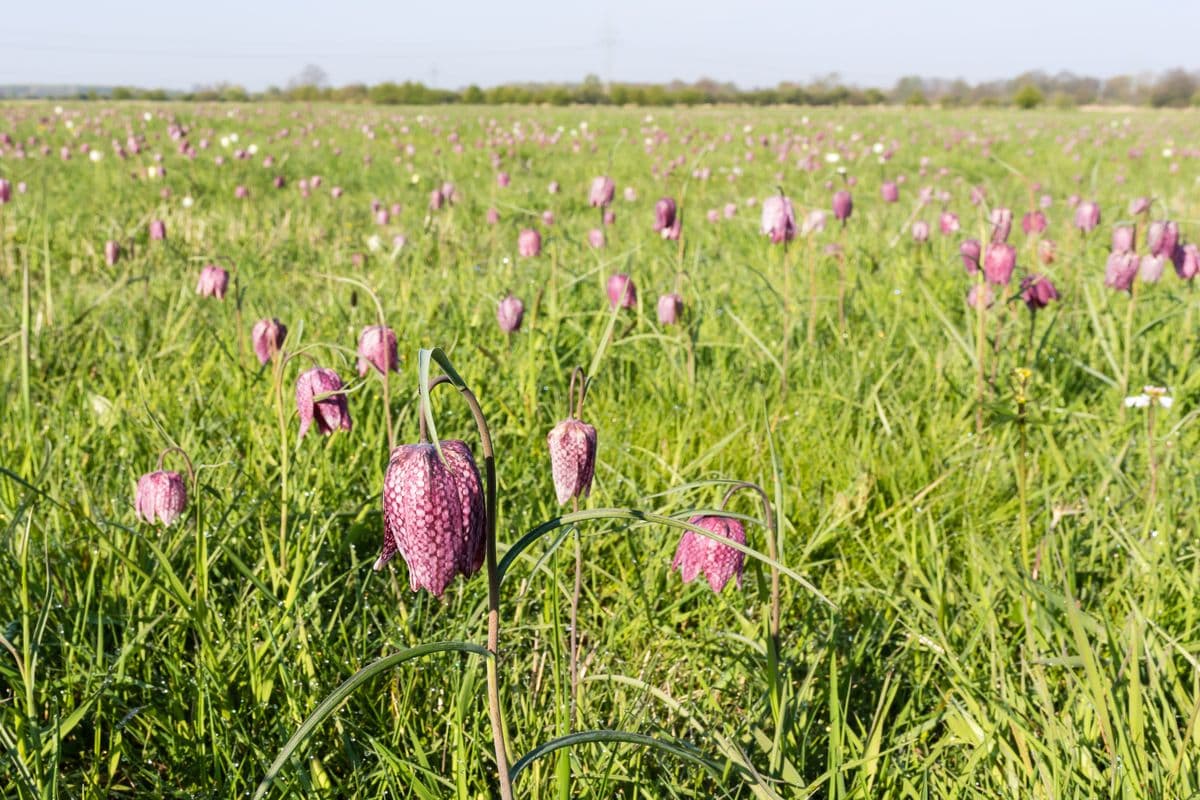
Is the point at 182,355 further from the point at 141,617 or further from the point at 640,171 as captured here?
the point at 640,171

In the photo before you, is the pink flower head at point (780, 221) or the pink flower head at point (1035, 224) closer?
the pink flower head at point (780, 221)

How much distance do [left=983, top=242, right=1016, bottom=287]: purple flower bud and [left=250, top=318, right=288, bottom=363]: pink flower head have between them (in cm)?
159

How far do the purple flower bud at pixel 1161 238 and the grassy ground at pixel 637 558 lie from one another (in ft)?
0.58

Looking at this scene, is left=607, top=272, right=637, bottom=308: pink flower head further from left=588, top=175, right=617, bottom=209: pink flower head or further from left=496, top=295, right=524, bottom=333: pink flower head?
left=588, top=175, right=617, bottom=209: pink flower head

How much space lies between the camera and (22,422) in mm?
2125

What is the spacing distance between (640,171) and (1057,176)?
11.8ft

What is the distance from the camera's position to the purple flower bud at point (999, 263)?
7.55ft

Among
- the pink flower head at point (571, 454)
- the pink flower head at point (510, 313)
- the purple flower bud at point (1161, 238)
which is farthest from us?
the purple flower bud at point (1161, 238)

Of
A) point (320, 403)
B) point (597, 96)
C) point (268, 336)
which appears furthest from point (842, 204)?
point (597, 96)

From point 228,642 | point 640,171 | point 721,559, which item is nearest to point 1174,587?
point 721,559

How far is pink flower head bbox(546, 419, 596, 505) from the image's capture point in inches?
42.3

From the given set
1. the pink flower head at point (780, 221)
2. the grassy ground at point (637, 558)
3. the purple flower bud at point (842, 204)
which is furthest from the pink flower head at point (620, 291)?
the purple flower bud at point (842, 204)

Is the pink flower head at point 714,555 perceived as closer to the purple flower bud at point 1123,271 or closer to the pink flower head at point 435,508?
the pink flower head at point 435,508

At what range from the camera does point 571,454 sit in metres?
1.08
